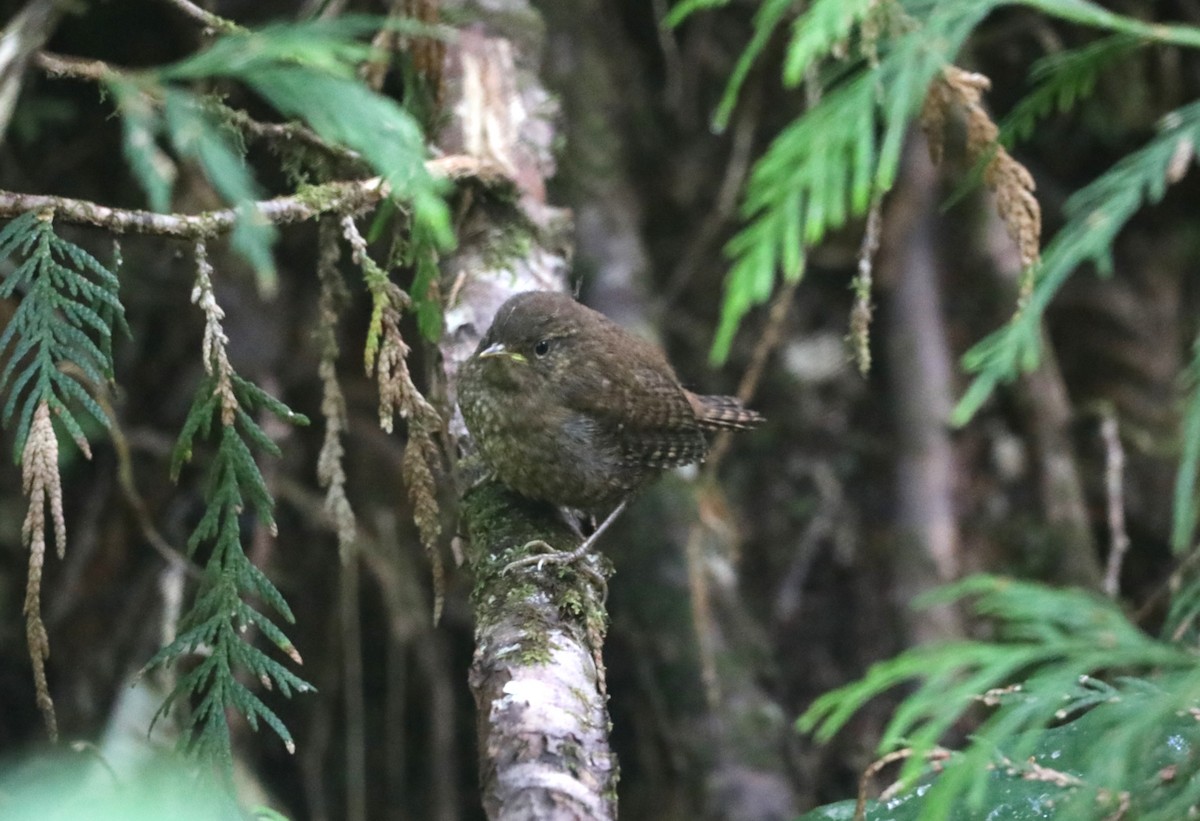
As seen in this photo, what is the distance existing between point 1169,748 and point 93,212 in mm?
2102

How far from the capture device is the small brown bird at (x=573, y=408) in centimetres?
313

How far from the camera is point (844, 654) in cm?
498

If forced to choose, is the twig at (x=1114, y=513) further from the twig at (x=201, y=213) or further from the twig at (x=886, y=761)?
the twig at (x=201, y=213)

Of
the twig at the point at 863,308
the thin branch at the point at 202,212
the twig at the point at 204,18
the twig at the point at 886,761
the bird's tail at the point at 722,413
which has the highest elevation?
the twig at the point at 204,18

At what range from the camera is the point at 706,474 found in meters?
4.21

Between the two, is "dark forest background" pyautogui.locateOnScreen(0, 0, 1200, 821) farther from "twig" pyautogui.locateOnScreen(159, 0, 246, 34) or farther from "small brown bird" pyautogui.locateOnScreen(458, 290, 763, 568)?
"twig" pyautogui.locateOnScreen(159, 0, 246, 34)


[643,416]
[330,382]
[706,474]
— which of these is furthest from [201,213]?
[706,474]

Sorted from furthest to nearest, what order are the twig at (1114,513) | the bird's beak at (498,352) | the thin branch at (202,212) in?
the twig at (1114,513) → the bird's beak at (498,352) → the thin branch at (202,212)

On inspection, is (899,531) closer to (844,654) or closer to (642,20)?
(844,654)

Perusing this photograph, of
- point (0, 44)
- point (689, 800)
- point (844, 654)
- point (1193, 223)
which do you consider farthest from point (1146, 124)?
point (0, 44)

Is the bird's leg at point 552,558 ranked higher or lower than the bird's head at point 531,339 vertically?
lower

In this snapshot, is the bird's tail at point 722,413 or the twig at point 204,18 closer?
the twig at point 204,18

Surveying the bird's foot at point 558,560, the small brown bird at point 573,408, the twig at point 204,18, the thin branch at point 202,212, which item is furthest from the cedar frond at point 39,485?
the small brown bird at point 573,408

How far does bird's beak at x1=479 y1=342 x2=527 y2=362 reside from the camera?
10.3 ft
